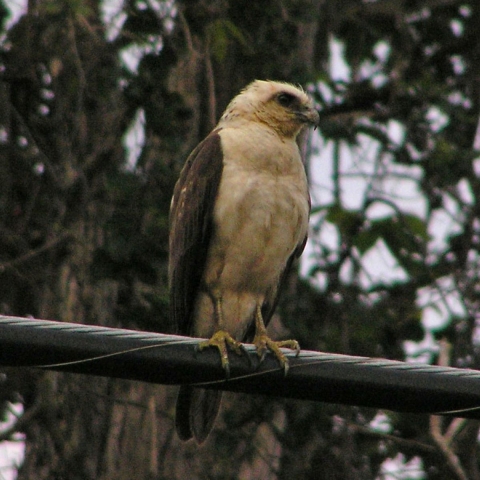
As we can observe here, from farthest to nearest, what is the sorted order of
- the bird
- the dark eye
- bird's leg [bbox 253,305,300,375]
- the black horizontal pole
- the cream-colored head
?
the dark eye < the cream-colored head < the bird < bird's leg [bbox 253,305,300,375] < the black horizontal pole

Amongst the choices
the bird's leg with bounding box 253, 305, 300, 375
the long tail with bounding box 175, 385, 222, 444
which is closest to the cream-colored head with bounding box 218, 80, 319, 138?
the bird's leg with bounding box 253, 305, 300, 375

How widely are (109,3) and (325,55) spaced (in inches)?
109

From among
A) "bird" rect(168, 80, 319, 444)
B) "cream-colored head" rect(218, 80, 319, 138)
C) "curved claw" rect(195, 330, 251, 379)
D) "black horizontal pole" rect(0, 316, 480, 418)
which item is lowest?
"black horizontal pole" rect(0, 316, 480, 418)

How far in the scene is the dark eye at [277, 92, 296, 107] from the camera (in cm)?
592

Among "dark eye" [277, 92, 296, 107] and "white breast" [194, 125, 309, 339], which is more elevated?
"dark eye" [277, 92, 296, 107]

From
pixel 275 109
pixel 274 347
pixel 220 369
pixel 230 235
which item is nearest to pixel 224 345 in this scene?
pixel 274 347

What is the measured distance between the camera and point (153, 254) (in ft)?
20.3

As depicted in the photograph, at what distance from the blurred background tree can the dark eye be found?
38cm

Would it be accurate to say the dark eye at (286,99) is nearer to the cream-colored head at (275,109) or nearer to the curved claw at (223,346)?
the cream-colored head at (275,109)

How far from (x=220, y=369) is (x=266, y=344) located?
1096 mm

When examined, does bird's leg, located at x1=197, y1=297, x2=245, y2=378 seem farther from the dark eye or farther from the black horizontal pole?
the dark eye

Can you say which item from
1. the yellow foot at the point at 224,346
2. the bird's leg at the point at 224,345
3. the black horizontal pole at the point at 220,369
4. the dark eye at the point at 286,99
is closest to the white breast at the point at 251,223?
the bird's leg at the point at 224,345

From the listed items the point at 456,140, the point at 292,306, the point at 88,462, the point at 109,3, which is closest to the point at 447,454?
the point at 292,306

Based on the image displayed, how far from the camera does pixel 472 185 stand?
8.05 metres
